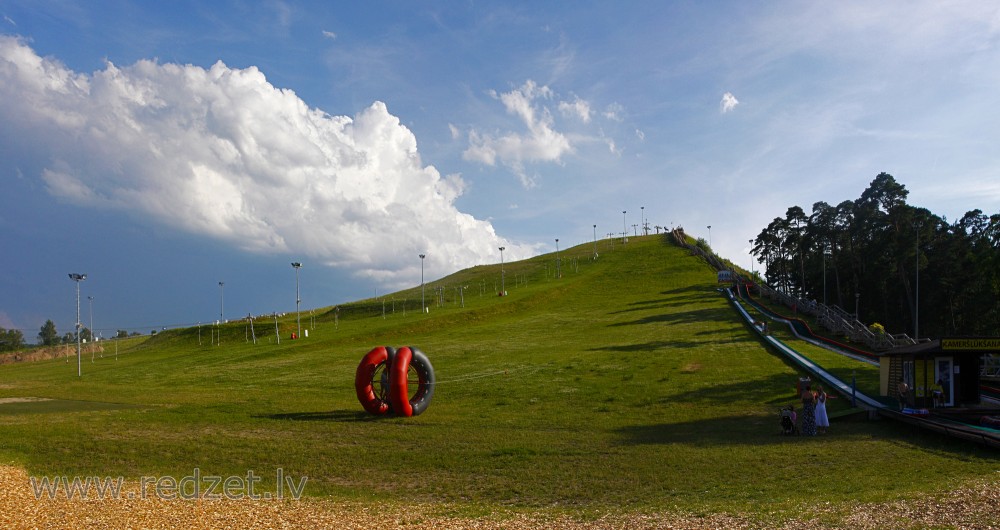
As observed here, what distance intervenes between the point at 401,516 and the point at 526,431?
39.5 ft

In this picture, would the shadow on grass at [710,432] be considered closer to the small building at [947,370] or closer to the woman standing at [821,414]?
the woman standing at [821,414]

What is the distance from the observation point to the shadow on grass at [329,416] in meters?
29.6

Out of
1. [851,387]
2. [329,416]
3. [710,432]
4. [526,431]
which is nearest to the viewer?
[710,432]

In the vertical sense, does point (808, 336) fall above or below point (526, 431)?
above

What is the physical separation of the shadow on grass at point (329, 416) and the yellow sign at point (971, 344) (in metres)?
25.1

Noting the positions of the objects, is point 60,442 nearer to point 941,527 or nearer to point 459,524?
point 459,524

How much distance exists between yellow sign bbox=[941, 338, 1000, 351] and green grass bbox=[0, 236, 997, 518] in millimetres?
4894

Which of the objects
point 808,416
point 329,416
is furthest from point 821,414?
point 329,416

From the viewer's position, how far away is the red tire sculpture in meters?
29.6

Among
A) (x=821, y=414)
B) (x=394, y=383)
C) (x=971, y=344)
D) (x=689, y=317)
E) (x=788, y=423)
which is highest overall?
(x=971, y=344)

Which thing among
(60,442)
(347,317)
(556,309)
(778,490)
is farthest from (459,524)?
(347,317)

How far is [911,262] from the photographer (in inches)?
2940

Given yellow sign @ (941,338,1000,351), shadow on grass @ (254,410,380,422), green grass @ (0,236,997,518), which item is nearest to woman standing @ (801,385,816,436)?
green grass @ (0,236,997,518)

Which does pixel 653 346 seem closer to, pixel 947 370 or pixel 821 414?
pixel 947 370
